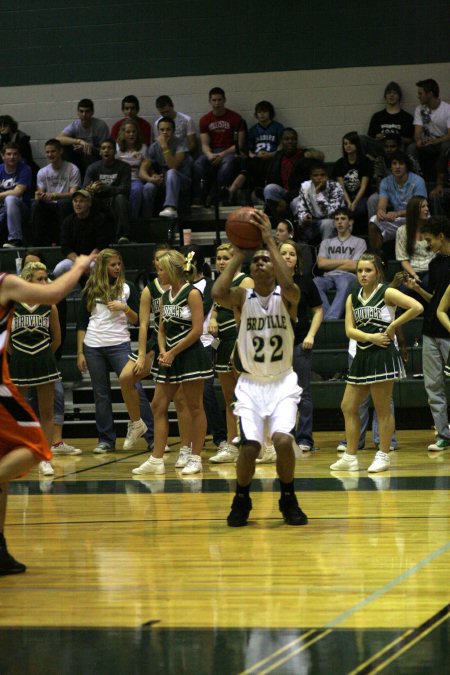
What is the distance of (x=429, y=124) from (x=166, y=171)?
309 centimetres

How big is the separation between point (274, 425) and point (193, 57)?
8.86 m

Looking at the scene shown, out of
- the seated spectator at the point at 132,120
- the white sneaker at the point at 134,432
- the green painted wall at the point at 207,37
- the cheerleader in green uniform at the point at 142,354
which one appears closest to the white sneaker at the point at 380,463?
the cheerleader in green uniform at the point at 142,354

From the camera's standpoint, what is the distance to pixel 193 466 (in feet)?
26.7

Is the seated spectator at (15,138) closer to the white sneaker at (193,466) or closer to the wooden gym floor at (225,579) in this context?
the white sneaker at (193,466)

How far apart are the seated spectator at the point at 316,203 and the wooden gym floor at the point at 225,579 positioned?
4458 millimetres

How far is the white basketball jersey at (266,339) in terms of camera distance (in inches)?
245

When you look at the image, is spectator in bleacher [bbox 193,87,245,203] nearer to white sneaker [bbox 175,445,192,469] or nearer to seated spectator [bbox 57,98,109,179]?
seated spectator [bbox 57,98,109,179]

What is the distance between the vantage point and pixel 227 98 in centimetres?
1396

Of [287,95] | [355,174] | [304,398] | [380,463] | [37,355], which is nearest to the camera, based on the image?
[380,463]

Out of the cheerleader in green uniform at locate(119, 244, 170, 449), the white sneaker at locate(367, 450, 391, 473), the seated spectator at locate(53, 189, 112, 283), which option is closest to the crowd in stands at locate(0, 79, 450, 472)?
the seated spectator at locate(53, 189, 112, 283)

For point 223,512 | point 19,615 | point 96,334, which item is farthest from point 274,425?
point 96,334

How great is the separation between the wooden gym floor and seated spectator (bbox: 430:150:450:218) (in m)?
4.26

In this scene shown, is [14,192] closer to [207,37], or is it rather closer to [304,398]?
[207,37]

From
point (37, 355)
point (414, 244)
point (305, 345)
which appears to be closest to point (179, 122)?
point (414, 244)
